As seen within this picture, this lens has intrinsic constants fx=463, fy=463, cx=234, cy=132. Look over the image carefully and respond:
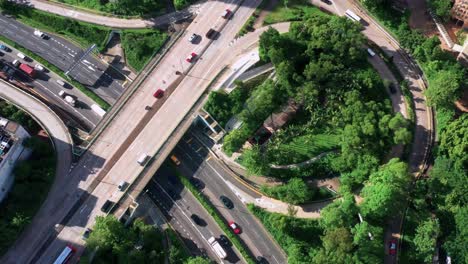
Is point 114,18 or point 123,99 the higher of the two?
point 114,18

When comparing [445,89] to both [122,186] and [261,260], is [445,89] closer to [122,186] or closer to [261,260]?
[261,260]

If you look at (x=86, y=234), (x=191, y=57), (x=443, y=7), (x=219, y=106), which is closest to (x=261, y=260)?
(x=219, y=106)

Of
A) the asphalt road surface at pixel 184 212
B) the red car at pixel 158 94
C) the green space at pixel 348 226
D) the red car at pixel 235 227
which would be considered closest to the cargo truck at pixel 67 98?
the red car at pixel 158 94

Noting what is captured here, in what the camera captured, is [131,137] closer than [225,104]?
No

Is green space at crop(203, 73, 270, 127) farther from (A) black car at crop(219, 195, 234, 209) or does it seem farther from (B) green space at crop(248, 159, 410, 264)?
(B) green space at crop(248, 159, 410, 264)

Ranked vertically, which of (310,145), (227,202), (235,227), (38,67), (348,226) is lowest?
(38,67)

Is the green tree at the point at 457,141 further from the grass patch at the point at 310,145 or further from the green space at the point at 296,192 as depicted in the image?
the green space at the point at 296,192
